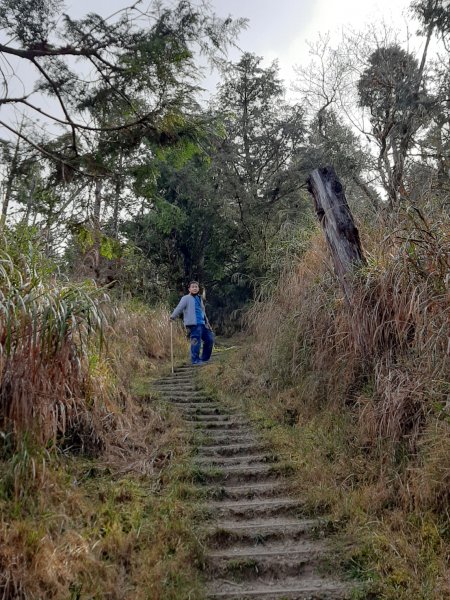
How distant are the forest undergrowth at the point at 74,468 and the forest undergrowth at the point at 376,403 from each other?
4.33 ft

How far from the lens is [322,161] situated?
15.2 m

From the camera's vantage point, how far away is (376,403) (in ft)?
17.2

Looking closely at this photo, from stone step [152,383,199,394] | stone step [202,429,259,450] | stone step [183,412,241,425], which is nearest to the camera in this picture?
stone step [202,429,259,450]

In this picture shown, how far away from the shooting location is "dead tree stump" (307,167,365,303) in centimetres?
632

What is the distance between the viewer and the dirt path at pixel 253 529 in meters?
3.61

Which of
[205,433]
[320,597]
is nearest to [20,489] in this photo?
[320,597]

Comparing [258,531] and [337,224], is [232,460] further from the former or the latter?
[337,224]

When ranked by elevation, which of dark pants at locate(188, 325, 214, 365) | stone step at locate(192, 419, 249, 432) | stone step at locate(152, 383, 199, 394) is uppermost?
dark pants at locate(188, 325, 214, 365)

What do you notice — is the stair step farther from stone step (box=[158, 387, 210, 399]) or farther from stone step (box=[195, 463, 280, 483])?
stone step (box=[158, 387, 210, 399])

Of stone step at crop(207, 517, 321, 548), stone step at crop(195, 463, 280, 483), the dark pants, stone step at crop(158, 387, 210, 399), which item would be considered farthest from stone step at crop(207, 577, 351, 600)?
the dark pants

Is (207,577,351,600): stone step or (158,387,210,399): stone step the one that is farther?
(158,387,210,399): stone step

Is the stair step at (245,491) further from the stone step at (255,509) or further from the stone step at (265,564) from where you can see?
the stone step at (265,564)

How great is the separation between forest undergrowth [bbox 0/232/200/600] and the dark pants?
4.05 metres

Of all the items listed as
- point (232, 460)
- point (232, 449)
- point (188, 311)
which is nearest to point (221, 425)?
point (232, 449)
